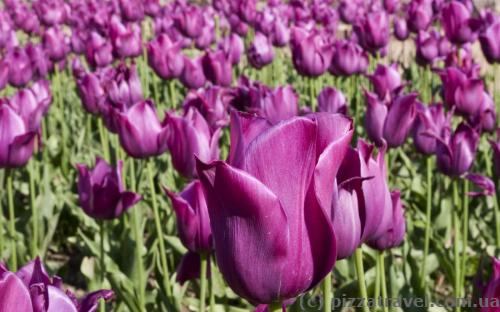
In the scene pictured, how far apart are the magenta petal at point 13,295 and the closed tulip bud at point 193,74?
252cm

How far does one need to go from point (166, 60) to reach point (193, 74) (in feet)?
0.72

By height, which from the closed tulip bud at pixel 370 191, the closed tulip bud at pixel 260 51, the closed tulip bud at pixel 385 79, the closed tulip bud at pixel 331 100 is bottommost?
the closed tulip bud at pixel 260 51

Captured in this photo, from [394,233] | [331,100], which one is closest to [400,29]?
[331,100]

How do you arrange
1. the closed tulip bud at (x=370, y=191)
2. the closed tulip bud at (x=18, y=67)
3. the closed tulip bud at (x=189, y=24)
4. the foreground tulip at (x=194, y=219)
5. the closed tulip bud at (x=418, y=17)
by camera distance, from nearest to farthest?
the closed tulip bud at (x=370, y=191)
the foreground tulip at (x=194, y=219)
the closed tulip bud at (x=18, y=67)
the closed tulip bud at (x=418, y=17)
the closed tulip bud at (x=189, y=24)

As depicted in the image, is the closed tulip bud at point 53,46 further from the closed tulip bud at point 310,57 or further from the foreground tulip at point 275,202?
the foreground tulip at point 275,202

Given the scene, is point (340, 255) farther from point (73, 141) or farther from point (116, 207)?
point (73, 141)

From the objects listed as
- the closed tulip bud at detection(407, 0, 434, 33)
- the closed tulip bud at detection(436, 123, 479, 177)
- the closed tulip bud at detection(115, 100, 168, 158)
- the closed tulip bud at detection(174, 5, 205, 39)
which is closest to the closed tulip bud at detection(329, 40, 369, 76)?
the closed tulip bud at detection(407, 0, 434, 33)

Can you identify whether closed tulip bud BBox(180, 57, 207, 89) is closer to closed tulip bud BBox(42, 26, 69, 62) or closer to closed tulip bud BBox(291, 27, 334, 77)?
closed tulip bud BBox(291, 27, 334, 77)

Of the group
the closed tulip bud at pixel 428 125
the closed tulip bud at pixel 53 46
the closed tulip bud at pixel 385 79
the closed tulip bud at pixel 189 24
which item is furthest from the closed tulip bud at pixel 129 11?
the closed tulip bud at pixel 428 125

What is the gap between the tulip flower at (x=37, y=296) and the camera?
0.88 metres

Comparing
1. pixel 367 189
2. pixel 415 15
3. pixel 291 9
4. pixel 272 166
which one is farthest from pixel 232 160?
pixel 291 9

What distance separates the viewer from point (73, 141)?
4.29 metres

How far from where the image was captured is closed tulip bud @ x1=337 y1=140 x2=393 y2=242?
112 cm

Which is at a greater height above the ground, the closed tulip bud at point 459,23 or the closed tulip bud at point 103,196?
the closed tulip bud at point 459,23
